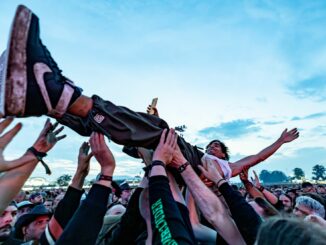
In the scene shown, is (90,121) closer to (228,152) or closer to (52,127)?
(52,127)

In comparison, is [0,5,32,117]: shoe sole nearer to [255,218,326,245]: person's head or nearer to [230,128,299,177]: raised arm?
[255,218,326,245]: person's head

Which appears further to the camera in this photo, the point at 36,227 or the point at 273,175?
the point at 273,175

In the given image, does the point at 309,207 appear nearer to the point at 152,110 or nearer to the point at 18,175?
the point at 152,110

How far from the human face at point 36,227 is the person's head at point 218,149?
217 cm

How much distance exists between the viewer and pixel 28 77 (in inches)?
79.0

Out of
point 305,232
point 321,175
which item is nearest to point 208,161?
point 305,232

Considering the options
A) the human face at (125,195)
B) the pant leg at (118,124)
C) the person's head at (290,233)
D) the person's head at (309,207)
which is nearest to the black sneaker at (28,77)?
the pant leg at (118,124)

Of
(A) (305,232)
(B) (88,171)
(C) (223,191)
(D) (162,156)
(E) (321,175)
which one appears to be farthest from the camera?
(E) (321,175)

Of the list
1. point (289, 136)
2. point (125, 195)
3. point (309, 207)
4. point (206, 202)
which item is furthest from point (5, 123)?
point (125, 195)

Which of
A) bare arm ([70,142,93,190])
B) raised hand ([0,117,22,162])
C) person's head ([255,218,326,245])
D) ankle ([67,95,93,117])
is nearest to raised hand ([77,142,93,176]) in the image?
bare arm ([70,142,93,190])

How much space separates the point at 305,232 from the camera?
45.6 inches

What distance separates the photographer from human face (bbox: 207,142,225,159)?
13.6 ft

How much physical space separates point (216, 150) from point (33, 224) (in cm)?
240

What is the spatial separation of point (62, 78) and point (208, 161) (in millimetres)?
1342
